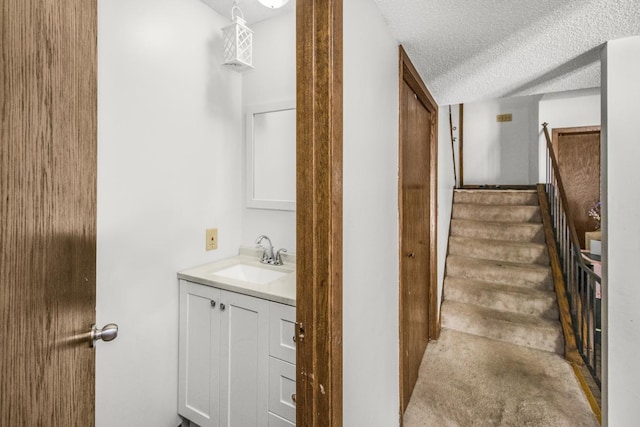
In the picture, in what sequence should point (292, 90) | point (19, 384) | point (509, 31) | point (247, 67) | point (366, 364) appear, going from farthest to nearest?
point (292, 90) → point (247, 67) → point (509, 31) → point (366, 364) → point (19, 384)

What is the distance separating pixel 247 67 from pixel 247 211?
92cm

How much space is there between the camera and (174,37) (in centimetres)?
174

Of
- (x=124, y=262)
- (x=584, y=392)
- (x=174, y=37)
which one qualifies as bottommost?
(x=584, y=392)

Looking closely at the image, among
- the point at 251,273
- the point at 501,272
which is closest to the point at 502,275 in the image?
the point at 501,272

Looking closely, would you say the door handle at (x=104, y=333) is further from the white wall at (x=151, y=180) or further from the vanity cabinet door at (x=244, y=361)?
the white wall at (x=151, y=180)

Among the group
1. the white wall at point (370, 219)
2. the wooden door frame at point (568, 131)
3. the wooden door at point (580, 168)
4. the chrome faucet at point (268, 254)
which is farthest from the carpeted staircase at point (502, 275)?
the chrome faucet at point (268, 254)

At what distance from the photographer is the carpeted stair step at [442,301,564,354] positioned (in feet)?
8.80

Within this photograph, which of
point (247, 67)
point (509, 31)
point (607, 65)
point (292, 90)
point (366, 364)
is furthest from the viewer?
point (292, 90)

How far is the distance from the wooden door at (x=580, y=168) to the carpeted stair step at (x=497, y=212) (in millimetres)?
760

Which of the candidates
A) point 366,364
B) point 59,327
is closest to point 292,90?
point 366,364

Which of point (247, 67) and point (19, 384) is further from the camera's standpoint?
point (247, 67)

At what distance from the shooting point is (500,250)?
11.5ft

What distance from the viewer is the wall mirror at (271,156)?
2049 millimetres

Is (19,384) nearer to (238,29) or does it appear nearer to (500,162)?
(238,29)
